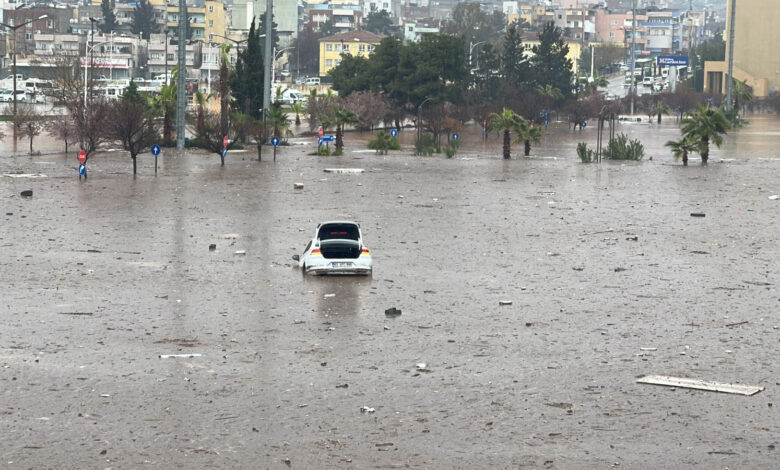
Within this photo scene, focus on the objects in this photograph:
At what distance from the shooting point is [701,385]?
1337 cm

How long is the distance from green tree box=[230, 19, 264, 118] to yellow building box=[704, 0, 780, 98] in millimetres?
72237

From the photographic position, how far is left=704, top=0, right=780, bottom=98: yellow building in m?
123

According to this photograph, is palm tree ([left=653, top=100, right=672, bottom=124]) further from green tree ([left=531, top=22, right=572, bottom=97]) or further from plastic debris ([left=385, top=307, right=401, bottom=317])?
plastic debris ([left=385, top=307, right=401, bottom=317])

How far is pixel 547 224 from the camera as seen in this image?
27672mm

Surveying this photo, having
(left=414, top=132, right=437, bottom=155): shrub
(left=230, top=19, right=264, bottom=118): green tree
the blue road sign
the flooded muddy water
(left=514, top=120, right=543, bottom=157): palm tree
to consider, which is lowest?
the flooded muddy water

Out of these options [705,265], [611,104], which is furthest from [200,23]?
[705,265]

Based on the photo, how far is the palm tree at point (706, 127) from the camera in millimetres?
46719

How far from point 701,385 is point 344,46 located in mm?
153546

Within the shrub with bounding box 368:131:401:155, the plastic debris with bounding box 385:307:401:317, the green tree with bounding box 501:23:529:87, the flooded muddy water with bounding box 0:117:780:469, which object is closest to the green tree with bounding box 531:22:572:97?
the green tree with bounding box 501:23:529:87

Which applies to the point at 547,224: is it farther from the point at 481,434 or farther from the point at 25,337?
the point at 481,434

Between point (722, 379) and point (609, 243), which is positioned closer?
point (722, 379)

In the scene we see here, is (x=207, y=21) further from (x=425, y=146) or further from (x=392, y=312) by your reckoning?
(x=392, y=312)

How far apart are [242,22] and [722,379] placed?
7181 inches

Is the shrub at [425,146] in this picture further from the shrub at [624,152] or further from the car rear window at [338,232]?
the car rear window at [338,232]
